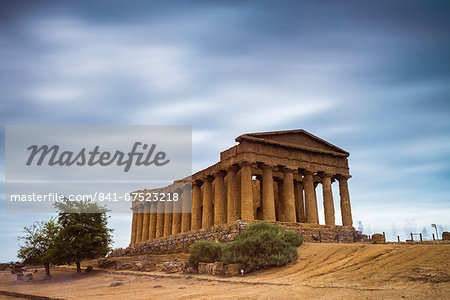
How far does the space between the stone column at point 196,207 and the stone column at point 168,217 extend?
807cm

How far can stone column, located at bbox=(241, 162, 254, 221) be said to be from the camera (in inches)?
1225

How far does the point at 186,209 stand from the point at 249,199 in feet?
45.4

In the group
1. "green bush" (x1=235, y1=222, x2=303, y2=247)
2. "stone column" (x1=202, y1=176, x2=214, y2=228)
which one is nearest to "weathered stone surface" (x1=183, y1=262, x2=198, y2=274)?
"green bush" (x1=235, y1=222, x2=303, y2=247)

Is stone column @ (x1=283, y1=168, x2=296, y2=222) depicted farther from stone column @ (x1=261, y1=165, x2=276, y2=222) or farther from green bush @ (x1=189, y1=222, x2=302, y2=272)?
green bush @ (x1=189, y1=222, x2=302, y2=272)

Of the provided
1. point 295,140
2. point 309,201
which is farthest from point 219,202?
point 295,140

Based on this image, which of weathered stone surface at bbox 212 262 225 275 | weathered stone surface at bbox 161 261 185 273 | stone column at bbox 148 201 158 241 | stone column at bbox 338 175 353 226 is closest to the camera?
weathered stone surface at bbox 212 262 225 275

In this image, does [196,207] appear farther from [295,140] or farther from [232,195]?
[295,140]

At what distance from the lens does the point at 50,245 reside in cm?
2816

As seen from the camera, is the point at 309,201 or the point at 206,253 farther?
the point at 309,201

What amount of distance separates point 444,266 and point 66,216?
25.5 metres

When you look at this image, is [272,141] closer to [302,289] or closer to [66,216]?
[66,216]

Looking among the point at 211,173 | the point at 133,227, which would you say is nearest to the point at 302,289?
the point at 211,173


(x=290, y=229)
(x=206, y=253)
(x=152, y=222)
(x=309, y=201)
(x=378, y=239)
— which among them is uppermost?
(x=309, y=201)

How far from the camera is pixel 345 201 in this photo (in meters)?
37.7
